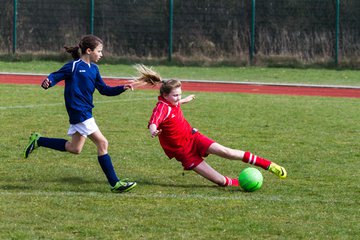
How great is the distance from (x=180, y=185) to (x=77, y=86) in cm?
160

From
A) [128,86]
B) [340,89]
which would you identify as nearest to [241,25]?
[340,89]

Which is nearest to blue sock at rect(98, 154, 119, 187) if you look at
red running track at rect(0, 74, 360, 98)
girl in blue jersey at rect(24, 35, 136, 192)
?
girl in blue jersey at rect(24, 35, 136, 192)

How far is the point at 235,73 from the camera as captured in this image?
3027 centimetres

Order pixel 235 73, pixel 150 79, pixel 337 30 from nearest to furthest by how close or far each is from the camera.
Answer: pixel 150 79, pixel 235 73, pixel 337 30

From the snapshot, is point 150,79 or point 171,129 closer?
point 171,129

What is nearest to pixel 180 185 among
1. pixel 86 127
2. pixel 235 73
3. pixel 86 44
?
pixel 86 127

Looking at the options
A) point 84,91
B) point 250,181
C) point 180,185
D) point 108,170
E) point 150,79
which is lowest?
point 180,185

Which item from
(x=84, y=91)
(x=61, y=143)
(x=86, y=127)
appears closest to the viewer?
(x=86, y=127)

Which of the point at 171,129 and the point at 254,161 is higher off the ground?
the point at 171,129

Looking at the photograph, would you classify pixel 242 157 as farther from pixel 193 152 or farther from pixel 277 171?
pixel 193 152

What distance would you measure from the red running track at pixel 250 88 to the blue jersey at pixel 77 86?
13.7 metres

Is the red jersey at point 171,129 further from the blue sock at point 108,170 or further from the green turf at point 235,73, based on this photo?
the green turf at point 235,73

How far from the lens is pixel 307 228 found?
25.6 feet

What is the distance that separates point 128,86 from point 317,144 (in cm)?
436
